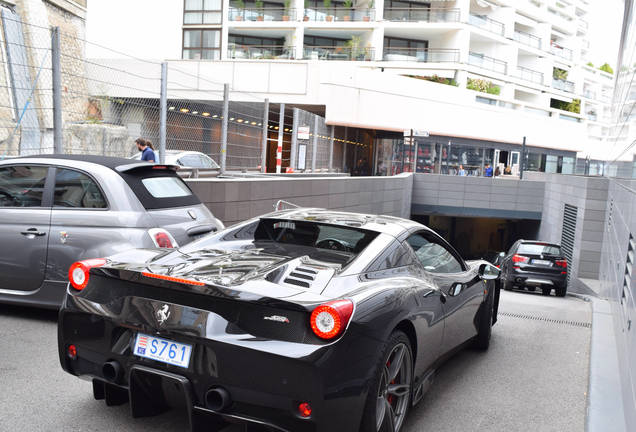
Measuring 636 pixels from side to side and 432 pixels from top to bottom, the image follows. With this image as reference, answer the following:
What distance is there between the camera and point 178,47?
147 ft

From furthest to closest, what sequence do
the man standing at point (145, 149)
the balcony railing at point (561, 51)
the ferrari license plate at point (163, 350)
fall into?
the balcony railing at point (561, 51) < the man standing at point (145, 149) < the ferrari license plate at point (163, 350)

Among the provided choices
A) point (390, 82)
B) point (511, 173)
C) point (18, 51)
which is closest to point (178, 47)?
point (390, 82)

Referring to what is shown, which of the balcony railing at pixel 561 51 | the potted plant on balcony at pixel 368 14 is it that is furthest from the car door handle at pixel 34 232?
the balcony railing at pixel 561 51

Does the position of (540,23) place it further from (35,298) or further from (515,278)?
(35,298)

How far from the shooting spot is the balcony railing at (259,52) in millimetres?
43531

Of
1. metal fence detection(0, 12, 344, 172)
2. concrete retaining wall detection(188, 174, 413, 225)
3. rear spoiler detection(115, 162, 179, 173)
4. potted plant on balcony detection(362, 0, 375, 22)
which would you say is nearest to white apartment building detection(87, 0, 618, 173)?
potted plant on balcony detection(362, 0, 375, 22)

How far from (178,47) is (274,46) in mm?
6834

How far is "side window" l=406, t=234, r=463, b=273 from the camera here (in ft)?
15.8

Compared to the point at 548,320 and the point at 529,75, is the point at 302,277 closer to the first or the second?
the point at 548,320

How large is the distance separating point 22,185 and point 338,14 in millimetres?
41970

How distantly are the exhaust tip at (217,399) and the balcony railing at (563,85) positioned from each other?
198ft

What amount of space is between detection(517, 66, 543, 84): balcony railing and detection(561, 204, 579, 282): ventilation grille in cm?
3073

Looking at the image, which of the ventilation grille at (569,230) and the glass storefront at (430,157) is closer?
the ventilation grille at (569,230)

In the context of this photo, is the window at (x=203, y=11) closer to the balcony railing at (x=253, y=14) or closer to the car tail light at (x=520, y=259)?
the balcony railing at (x=253, y=14)
